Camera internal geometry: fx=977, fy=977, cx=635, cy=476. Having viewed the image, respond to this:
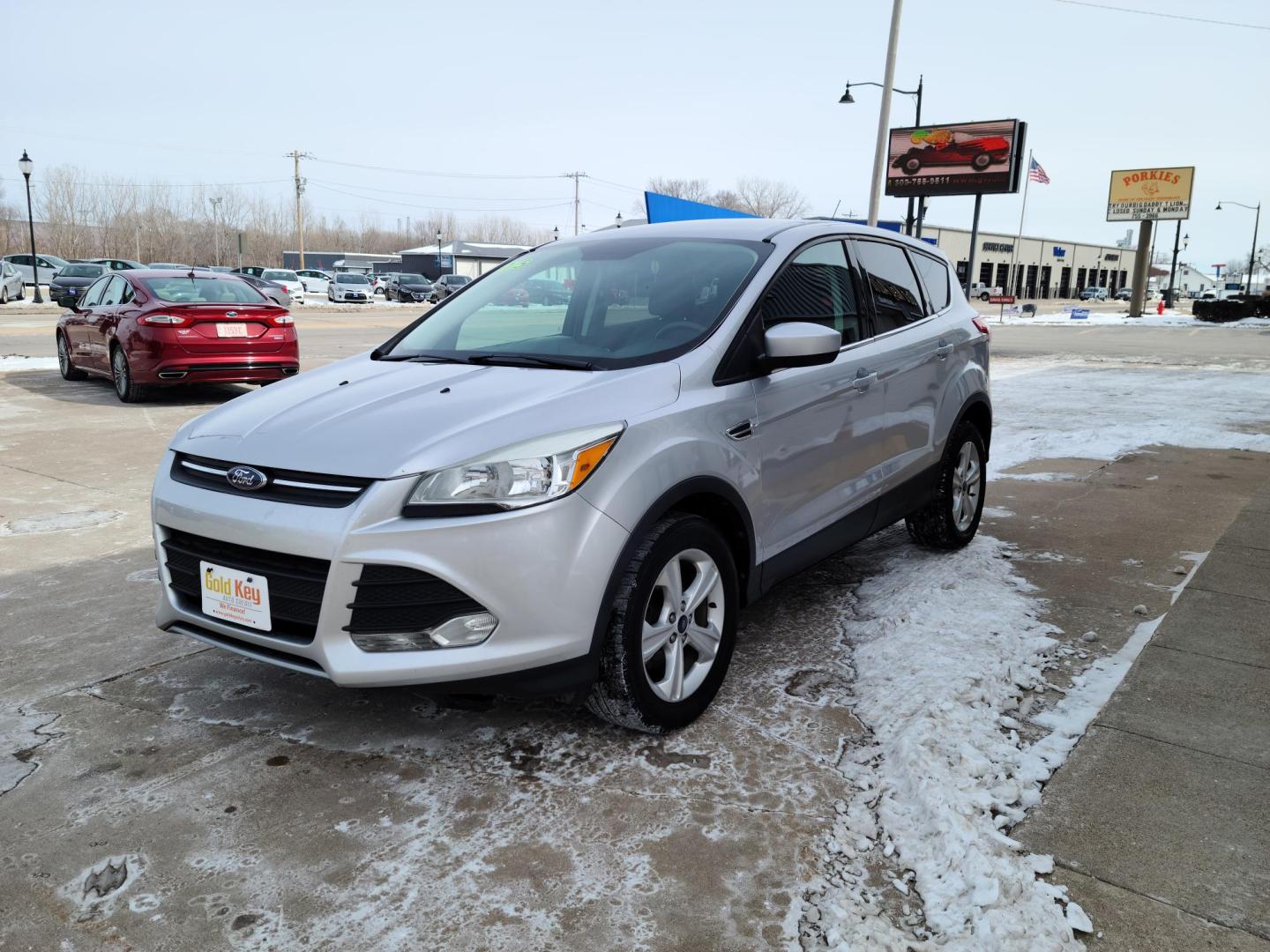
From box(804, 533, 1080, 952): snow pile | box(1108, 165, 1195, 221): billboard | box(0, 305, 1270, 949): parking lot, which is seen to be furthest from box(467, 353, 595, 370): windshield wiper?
box(1108, 165, 1195, 221): billboard

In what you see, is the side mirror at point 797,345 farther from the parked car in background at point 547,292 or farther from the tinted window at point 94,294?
the tinted window at point 94,294

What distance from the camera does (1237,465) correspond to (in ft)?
26.5

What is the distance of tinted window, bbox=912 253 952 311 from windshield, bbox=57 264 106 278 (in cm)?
3316

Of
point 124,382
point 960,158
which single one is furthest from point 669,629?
point 960,158

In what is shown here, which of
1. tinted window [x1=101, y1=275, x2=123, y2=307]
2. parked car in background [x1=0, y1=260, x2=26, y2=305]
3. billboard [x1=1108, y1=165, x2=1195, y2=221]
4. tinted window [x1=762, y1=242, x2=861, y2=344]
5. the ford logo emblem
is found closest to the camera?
the ford logo emblem

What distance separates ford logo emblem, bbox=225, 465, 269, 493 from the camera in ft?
9.57

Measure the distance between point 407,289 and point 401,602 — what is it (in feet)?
152

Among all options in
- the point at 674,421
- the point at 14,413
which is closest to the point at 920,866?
the point at 674,421

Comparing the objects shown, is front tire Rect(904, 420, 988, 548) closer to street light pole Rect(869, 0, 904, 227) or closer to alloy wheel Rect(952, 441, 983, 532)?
alloy wheel Rect(952, 441, 983, 532)

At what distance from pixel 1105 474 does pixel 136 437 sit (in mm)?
8275

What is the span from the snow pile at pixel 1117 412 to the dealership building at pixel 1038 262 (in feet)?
217

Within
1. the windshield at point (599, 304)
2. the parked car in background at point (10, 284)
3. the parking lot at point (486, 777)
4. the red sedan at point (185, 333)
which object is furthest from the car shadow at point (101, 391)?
the parked car in background at point (10, 284)

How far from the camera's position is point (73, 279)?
3164 centimetres

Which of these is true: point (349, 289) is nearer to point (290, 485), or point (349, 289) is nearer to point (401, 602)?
point (290, 485)
